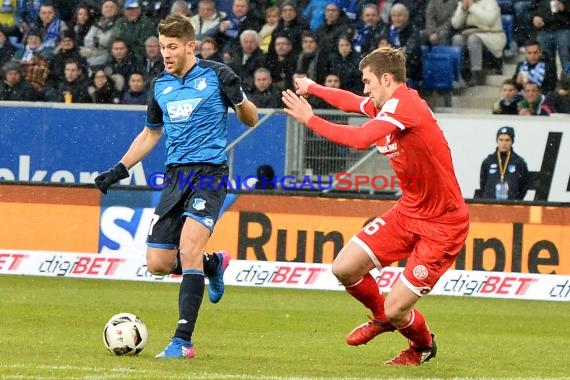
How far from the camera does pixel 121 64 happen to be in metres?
18.9

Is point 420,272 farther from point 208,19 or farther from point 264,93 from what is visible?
point 208,19

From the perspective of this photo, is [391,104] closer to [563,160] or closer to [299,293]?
[299,293]

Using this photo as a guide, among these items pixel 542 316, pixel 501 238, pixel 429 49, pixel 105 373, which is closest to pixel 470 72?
pixel 429 49

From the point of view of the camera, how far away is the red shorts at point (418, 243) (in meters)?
8.30

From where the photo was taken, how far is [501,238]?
1448 centimetres

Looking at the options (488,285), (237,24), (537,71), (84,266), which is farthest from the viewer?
(237,24)

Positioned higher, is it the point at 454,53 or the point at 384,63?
the point at 384,63

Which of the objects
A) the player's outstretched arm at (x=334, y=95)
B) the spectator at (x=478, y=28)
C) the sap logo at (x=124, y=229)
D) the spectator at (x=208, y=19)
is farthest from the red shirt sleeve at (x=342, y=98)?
the spectator at (x=208, y=19)

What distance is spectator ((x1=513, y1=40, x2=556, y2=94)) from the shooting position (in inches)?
683

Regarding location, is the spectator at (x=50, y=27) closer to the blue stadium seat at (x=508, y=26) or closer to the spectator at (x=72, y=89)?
the spectator at (x=72, y=89)

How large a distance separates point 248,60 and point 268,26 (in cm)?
88

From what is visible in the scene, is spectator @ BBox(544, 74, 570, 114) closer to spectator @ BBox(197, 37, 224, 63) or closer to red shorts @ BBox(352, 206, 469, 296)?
spectator @ BBox(197, 37, 224, 63)

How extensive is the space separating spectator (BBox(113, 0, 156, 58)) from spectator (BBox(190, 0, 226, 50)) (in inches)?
28.3

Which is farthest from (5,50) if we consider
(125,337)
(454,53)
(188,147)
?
(125,337)
